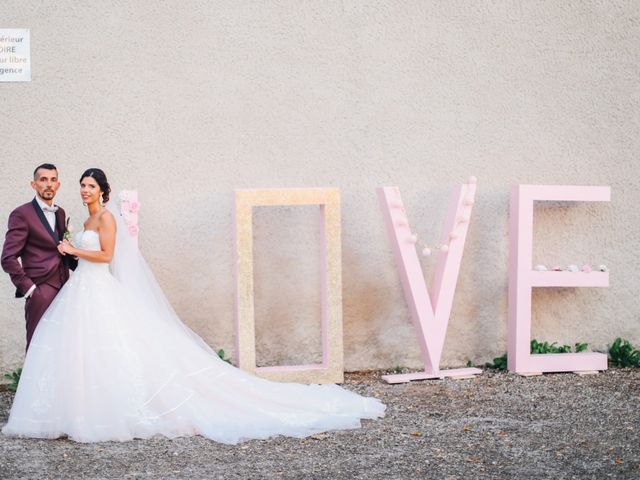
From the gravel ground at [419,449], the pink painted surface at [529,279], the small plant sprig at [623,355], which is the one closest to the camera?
the gravel ground at [419,449]

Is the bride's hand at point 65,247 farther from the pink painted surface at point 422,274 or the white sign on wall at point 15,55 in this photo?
the pink painted surface at point 422,274

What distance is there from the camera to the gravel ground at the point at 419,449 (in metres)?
4.48

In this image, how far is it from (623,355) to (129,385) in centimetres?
464

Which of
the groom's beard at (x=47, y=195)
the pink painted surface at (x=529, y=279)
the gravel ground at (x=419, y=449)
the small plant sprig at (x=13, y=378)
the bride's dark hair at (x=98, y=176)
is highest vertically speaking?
the bride's dark hair at (x=98, y=176)

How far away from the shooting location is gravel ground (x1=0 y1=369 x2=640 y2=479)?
4.48m

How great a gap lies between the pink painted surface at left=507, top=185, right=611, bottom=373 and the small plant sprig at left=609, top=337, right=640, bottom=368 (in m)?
0.38

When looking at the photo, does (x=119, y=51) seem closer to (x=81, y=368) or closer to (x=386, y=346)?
(x=81, y=368)

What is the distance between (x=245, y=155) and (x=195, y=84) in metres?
0.72

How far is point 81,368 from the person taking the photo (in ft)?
16.9

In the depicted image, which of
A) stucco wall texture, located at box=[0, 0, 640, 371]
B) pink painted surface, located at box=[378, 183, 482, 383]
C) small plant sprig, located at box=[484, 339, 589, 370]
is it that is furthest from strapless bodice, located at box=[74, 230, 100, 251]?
small plant sprig, located at box=[484, 339, 589, 370]

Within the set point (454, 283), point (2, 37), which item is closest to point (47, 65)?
point (2, 37)

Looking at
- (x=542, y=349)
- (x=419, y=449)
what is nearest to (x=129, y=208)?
(x=419, y=449)

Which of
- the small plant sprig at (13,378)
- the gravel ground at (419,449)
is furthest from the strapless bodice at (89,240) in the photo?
the small plant sprig at (13,378)

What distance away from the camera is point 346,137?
6934 millimetres
